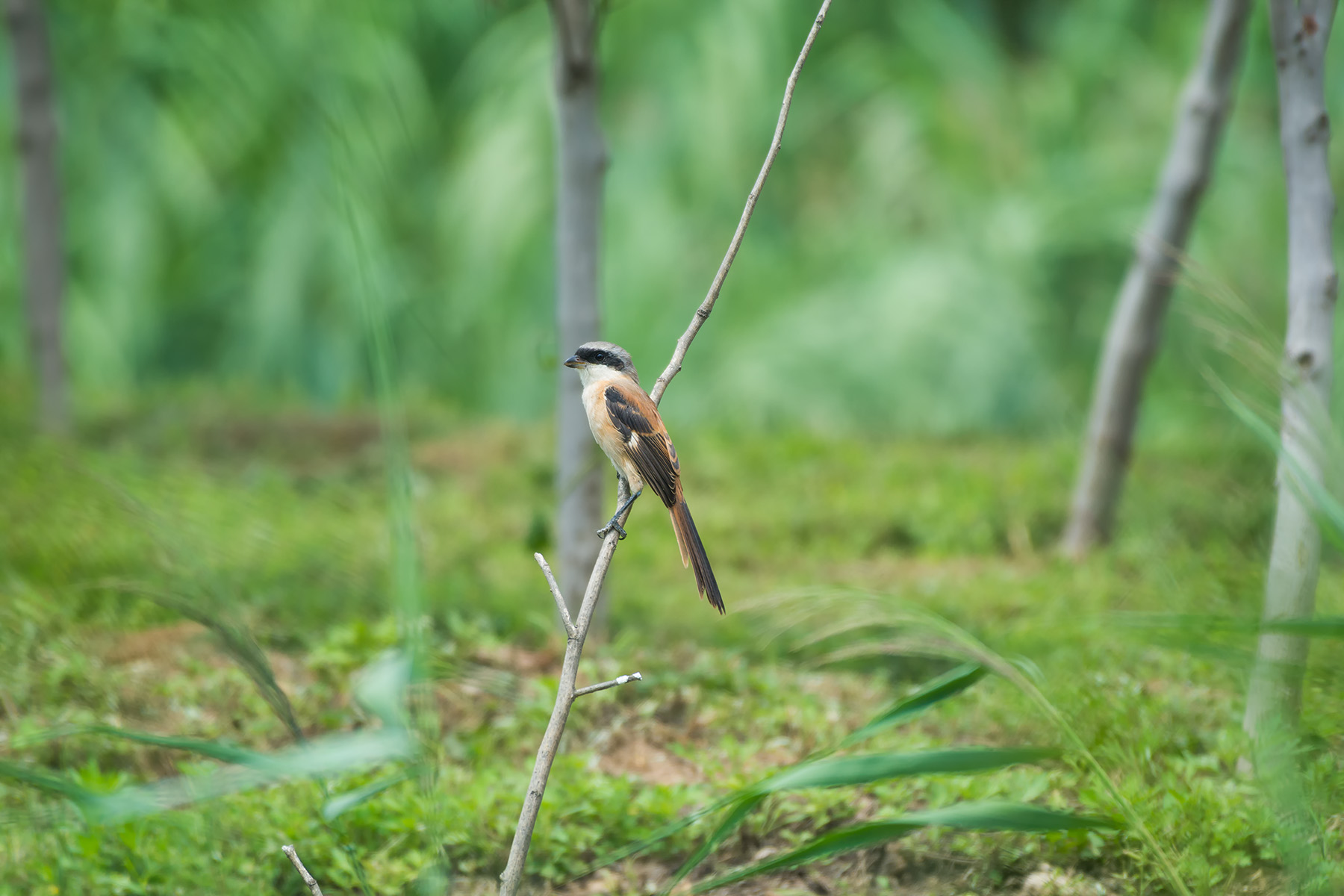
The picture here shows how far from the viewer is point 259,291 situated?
8.91 m

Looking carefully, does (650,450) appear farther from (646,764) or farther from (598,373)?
(646,764)

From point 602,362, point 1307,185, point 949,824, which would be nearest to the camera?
point 949,824

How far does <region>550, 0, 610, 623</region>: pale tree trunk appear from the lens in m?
3.37

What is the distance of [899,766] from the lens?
52.4 inches

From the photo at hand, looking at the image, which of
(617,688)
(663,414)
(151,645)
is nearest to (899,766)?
(617,688)

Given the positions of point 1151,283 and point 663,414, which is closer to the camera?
point 1151,283

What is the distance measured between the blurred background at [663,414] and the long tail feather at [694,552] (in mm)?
194

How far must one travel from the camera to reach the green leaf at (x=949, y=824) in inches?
52.4

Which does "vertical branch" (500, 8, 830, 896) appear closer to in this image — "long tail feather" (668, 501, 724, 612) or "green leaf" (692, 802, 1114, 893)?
"long tail feather" (668, 501, 724, 612)

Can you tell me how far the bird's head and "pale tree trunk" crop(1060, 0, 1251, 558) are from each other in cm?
311

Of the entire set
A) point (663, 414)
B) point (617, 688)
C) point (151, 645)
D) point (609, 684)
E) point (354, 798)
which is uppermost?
point (609, 684)

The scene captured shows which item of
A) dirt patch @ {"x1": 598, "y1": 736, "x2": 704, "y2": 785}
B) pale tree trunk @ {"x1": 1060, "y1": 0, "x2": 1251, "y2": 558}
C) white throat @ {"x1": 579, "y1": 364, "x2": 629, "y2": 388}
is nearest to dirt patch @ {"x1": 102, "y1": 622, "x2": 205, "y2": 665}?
dirt patch @ {"x1": 598, "y1": 736, "x2": 704, "y2": 785}

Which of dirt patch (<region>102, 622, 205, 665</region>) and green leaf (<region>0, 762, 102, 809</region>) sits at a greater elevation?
green leaf (<region>0, 762, 102, 809</region>)

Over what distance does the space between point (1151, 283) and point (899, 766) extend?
12.8ft
